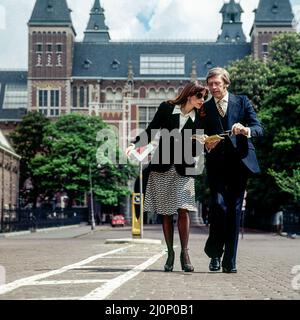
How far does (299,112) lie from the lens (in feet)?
142

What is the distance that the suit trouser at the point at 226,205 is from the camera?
27.2 ft

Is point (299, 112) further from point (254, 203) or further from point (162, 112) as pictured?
point (162, 112)

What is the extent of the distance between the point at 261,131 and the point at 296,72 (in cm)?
3733

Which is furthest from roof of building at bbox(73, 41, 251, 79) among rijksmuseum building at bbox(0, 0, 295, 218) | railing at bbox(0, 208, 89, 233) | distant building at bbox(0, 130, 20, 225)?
railing at bbox(0, 208, 89, 233)

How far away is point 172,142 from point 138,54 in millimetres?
94323

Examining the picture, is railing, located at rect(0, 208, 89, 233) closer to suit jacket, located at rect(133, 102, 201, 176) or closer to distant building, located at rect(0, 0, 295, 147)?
distant building, located at rect(0, 0, 295, 147)

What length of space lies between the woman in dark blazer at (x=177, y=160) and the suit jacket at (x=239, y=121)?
14cm

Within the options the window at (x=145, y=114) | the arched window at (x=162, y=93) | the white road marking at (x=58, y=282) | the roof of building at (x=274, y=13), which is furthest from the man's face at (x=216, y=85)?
the arched window at (x=162, y=93)

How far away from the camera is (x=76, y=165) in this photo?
244ft

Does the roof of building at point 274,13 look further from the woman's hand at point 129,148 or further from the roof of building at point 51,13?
the woman's hand at point 129,148

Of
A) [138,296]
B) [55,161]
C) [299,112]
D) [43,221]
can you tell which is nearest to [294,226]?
[299,112]

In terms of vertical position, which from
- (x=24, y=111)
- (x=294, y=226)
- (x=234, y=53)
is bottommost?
(x=294, y=226)
